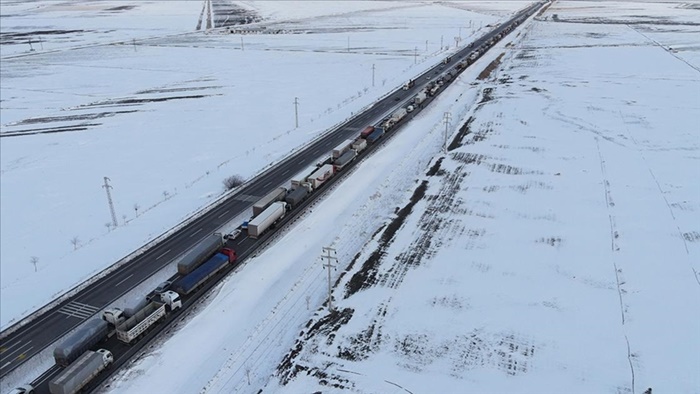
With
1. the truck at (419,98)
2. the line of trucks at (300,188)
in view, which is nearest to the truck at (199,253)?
the line of trucks at (300,188)

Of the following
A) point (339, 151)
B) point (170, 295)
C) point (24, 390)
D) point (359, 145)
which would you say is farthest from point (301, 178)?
point (24, 390)

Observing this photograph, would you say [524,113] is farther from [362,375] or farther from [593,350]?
[362,375]

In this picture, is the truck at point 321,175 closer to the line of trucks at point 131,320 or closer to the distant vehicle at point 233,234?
the distant vehicle at point 233,234

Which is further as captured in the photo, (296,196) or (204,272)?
(296,196)

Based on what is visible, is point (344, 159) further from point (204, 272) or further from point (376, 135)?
point (204, 272)

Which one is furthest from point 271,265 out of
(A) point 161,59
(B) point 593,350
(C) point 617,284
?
(A) point 161,59

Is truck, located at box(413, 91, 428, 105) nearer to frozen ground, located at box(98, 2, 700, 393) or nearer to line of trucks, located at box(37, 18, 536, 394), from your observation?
frozen ground, located at box(98, 2, 700, 393)

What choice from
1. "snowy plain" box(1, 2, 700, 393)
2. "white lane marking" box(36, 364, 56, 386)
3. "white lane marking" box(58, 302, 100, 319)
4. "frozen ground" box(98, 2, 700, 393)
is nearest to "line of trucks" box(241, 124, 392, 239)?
"snowy plain" box(1, 2, 700, 393)
